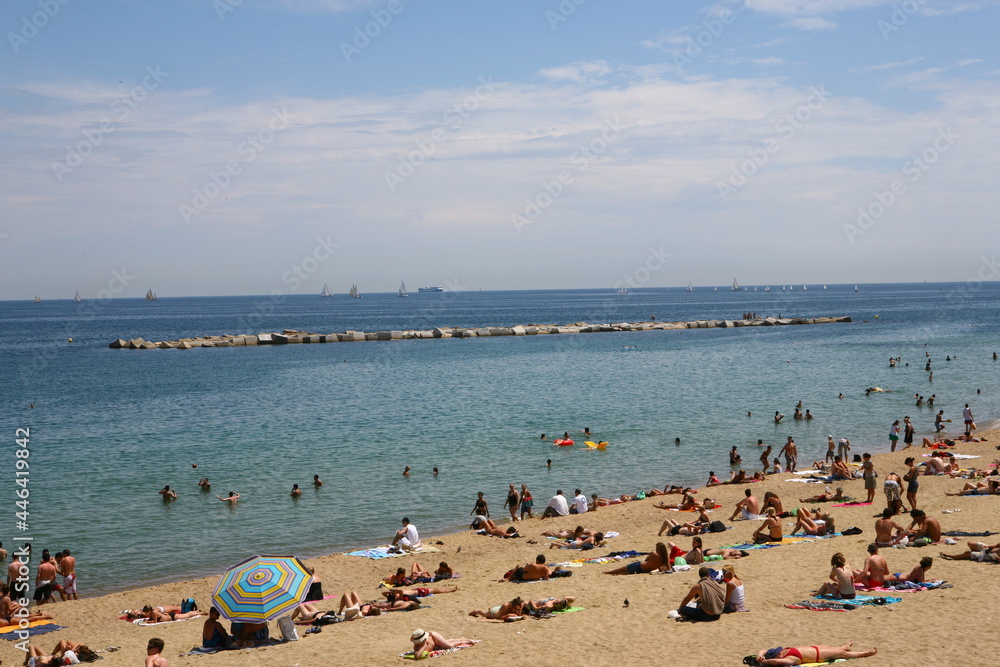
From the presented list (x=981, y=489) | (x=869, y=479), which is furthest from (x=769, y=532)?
(x=981, y=489)

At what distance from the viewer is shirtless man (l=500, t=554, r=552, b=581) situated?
15.9 meters

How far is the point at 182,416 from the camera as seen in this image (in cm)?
4216

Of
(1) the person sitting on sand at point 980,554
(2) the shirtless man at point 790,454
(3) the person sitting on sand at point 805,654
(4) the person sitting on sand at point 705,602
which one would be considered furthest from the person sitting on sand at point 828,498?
(3) the person sitting on sand at point 805,654

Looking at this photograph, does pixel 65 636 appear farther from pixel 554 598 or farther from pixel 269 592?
pixel 554 598

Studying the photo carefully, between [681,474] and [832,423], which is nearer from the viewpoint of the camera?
[681,474]

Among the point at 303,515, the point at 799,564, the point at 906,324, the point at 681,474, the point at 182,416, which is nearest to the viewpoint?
the point at 799,564

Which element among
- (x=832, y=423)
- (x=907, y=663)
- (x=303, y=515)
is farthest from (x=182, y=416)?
(x=907, y=663)

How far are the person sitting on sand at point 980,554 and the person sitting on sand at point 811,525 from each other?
3378 mm

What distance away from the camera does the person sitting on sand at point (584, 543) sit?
61.2 feet

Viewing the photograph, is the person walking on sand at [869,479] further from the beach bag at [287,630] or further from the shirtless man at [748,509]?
the beach bag at [287,630]

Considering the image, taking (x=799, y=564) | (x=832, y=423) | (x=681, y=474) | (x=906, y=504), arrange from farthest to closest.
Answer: (x=832, y=423) < (x=681, y=474) < (x=906, y=504) < (x=799, y=564)

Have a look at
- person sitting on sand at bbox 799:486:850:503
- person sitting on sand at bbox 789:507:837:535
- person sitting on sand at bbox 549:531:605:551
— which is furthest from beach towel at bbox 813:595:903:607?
person sitting on sand at bbox 799:486:850:503

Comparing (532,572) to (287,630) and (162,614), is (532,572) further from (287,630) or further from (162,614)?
(162,614)

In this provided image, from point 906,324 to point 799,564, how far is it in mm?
107571
